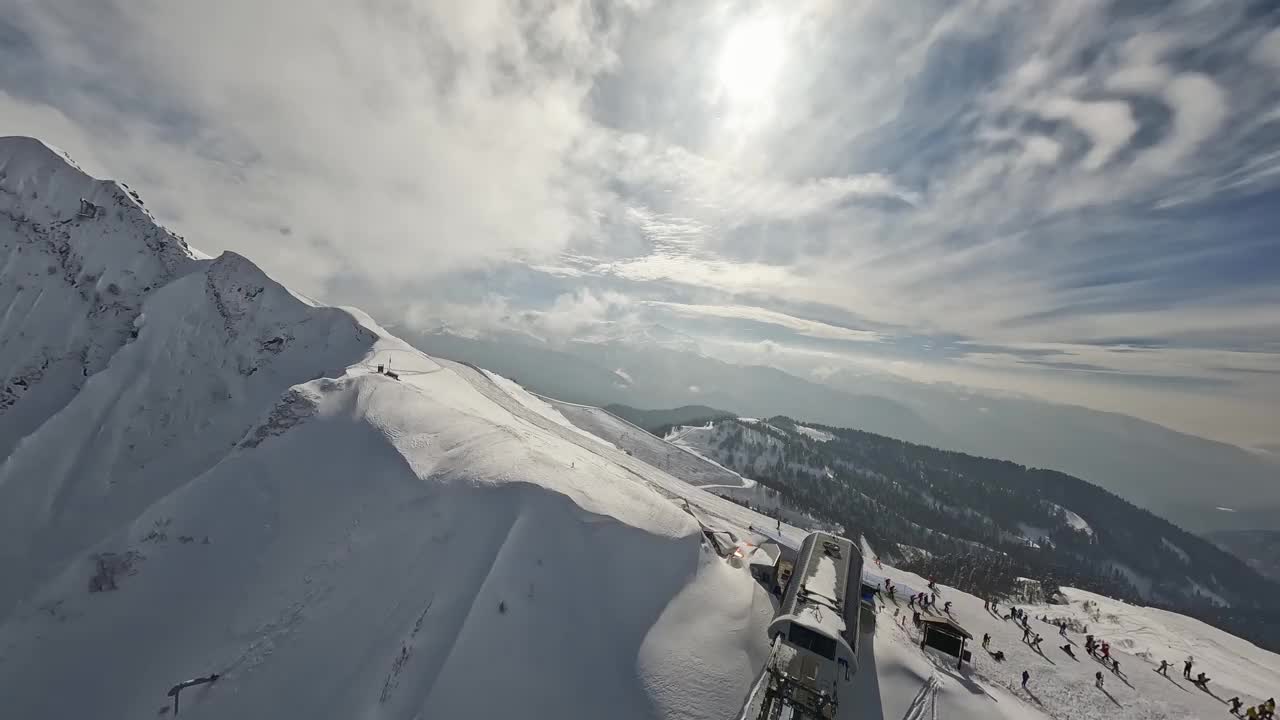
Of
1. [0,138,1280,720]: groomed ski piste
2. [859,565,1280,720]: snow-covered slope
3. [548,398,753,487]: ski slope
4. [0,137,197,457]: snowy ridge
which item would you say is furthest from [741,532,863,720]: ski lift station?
[0,137,197,457]: snowy ridge

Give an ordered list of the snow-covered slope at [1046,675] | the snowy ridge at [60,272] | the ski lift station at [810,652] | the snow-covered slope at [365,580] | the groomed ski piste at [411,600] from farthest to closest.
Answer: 1. the snowy ridge at [60,272]
2. the snow-covered slope at [1046,675]
3. the groomed ski piste at [411,600]
4. the snow-covered slope at [365,580]
5. the ski lift station at [810,652]

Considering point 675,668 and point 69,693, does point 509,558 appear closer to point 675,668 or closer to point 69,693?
point 675,668

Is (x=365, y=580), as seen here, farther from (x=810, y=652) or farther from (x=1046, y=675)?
(x=1046, y=675)

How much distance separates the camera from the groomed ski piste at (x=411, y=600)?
20.4 metres

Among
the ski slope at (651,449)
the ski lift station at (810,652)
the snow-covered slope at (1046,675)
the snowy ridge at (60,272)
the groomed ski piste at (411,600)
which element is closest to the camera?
the ski lift station at (810,652)

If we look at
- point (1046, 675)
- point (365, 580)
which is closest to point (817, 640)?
point (1046, 675)

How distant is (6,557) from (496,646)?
67173mm

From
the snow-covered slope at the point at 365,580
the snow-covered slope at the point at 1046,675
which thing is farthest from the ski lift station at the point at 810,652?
the snow-covered slope at the point at 1046,675

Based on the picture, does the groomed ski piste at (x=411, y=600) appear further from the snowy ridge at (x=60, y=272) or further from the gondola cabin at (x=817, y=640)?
the snowy ridge at (x=60, y=272)

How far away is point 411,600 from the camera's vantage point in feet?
73.8

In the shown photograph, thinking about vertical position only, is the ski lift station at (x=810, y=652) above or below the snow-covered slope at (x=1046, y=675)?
above

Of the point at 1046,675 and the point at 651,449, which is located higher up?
the point at 651,449

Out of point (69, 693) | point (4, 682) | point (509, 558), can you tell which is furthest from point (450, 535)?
point (4, 682)

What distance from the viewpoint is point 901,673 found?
23.8 metres
